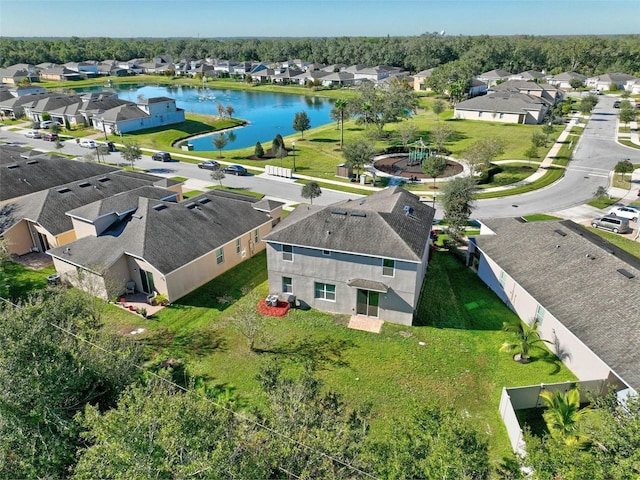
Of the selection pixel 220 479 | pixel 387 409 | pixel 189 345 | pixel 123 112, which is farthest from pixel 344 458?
pixel 123 112

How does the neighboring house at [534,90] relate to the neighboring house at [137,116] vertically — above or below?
above

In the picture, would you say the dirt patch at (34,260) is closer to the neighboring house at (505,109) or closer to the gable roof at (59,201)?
the gable roof at (59,201)

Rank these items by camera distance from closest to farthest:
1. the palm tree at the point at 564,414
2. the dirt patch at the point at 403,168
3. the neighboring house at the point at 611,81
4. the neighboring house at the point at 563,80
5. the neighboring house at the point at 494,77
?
the palm tree at the point at 564,414
the dirt patch at the point at 403,168
the neighboring house at the point at 611,81
the neighboring house at the point at 494,77
the neighboring house at the point at 563,80

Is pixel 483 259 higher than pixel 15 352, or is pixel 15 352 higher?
pixel 15 352

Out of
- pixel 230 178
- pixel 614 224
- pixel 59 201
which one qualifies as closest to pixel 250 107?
pixel 230 178

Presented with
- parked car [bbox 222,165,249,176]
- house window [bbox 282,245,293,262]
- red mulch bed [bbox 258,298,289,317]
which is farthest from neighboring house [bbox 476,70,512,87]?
red mulch bed [bbox 258,298,289,317]

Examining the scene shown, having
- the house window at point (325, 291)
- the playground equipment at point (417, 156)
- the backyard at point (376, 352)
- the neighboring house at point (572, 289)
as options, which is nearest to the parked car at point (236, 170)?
the playground equipment at point (417, 156)

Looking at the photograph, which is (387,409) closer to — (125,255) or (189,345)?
(189,345)

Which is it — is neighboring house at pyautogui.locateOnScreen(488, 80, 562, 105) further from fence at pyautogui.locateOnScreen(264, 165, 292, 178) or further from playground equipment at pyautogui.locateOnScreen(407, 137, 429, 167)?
fence at pyautogui.locateOnScreen(264, 165, 292, 178)
